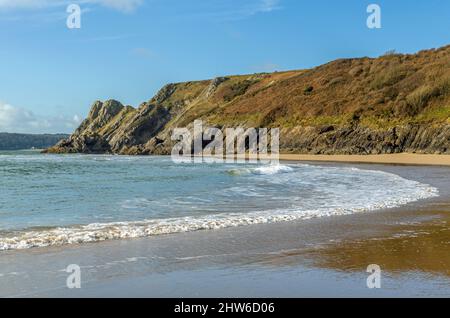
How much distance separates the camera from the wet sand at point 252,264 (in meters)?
5.95

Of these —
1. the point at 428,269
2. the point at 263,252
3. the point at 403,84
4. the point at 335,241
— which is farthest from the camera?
the point at 403,84

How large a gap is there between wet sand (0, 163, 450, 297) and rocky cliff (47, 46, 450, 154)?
124 feet

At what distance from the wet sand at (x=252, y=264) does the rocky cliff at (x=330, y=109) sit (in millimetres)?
37926

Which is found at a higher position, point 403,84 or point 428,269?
point 403,84

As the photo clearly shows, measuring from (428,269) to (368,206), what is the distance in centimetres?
747

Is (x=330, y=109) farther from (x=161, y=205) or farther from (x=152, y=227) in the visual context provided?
(x=152, y=227)

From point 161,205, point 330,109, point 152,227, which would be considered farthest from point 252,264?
point 330,109

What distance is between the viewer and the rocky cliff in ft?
170

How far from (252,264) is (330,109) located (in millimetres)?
60032

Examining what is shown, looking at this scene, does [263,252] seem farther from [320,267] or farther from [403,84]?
[403,84]

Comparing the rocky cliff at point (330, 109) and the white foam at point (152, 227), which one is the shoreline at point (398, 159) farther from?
the white foam at point (152, 227)

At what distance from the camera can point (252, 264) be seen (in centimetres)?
729
